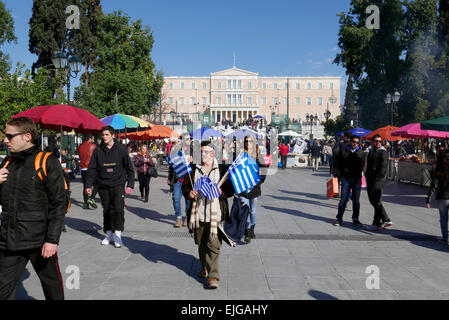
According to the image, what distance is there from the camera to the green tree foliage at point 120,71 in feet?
83.9

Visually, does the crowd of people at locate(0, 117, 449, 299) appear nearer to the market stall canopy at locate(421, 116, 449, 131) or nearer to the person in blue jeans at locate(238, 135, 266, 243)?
the person in blue jeans at locate(238, 135, 266, 243)

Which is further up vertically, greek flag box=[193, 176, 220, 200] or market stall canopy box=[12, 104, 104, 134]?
market stall canopy box=[12, 104, 104, 134]

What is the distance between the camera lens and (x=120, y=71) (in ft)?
91.2

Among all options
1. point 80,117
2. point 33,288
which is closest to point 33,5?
point 80,117

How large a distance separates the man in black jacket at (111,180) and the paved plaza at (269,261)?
Result: 0.38m

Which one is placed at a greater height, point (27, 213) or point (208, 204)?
point (27, 213)

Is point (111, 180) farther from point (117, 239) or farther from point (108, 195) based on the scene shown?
point (117, 239)

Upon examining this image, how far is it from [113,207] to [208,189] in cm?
237

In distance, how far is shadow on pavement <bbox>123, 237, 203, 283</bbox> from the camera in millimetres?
5006

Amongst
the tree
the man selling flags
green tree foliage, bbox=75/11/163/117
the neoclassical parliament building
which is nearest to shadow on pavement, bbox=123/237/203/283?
the man selling flags

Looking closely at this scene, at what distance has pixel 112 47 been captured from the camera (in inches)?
1248

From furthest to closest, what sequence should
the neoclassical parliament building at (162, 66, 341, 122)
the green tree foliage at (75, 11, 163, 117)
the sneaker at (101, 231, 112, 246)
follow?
1. the neoclassical parliament building at (162, 66, 341, 122)
2. the green tree foliage at (75, 11, 163, 117)
3. the sneaker at (101, 231, 112, 246)

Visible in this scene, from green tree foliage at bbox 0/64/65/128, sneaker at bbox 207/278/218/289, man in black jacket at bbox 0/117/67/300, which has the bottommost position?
sneaker at bbox 207/278/218/289

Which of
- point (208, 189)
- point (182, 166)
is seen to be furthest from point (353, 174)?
point (208, 189)
